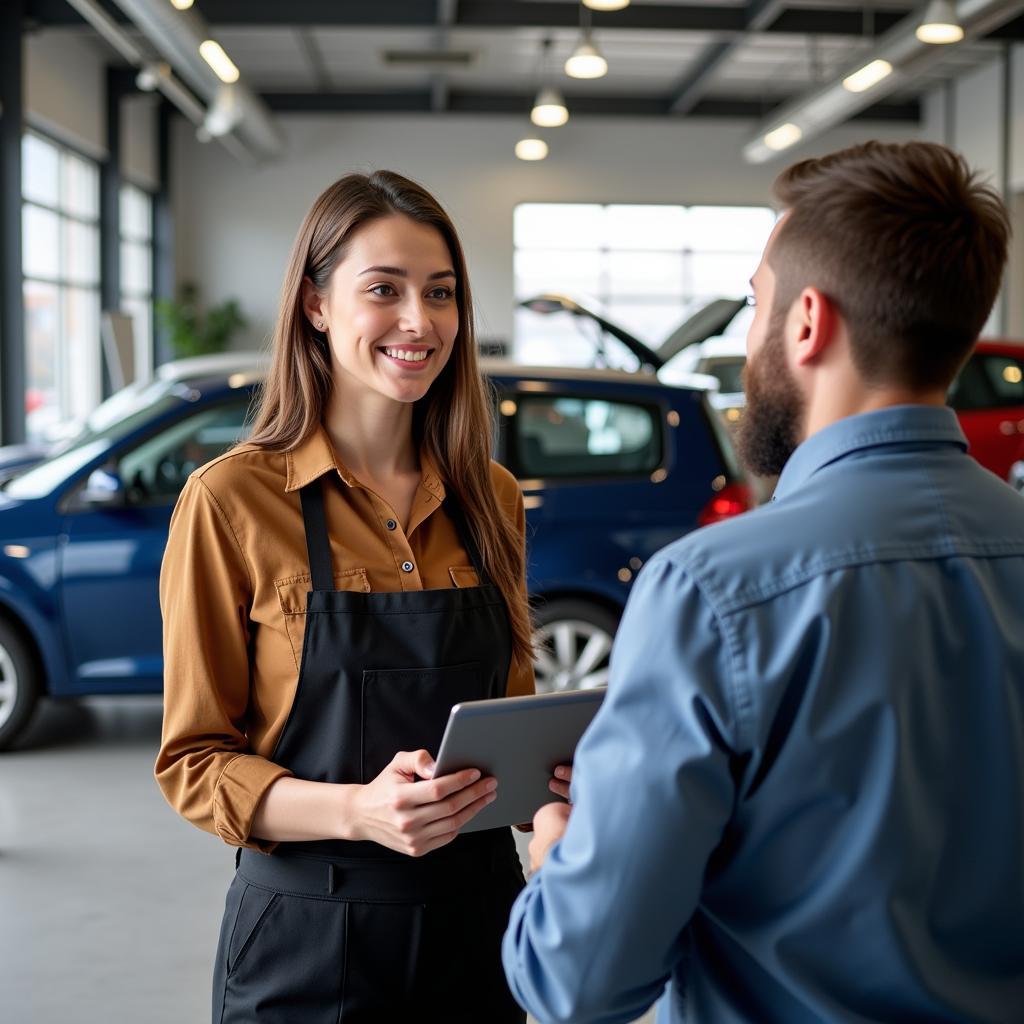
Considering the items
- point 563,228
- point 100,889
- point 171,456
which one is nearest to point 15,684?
point 171,456

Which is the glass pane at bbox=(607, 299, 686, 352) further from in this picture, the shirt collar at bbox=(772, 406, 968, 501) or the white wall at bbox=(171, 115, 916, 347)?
the shirt collar at bbox=(772, 406, 968, 501)

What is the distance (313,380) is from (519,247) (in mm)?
15583

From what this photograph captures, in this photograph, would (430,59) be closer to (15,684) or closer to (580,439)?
(580,439)

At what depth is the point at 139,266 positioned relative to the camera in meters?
16.1

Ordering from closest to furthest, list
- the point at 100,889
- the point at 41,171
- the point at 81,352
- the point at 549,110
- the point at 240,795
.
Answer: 1. the point at 240,795
2. the point at 100,889
3. the point at 549,110
4. the point at 41,171
5. the point at 81,352

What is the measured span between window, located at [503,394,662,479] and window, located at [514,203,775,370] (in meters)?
11.9

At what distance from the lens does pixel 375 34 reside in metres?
13.7

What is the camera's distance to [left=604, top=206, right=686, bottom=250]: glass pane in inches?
674

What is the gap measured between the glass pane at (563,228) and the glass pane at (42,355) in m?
6.58

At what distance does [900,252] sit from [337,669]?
0.92 metres

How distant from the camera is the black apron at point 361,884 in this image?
5.32ft

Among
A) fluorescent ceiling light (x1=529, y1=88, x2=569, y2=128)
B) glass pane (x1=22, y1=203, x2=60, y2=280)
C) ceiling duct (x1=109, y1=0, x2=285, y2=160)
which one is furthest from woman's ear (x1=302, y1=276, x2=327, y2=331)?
glass pane (x1=22, y1=203, x2=60, y2=280)

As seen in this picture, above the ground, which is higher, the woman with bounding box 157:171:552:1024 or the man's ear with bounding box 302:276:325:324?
the man's ear with bounding box 302:276:325:324

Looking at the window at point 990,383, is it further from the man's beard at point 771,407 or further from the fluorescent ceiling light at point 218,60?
the man's beard at point 771,407
